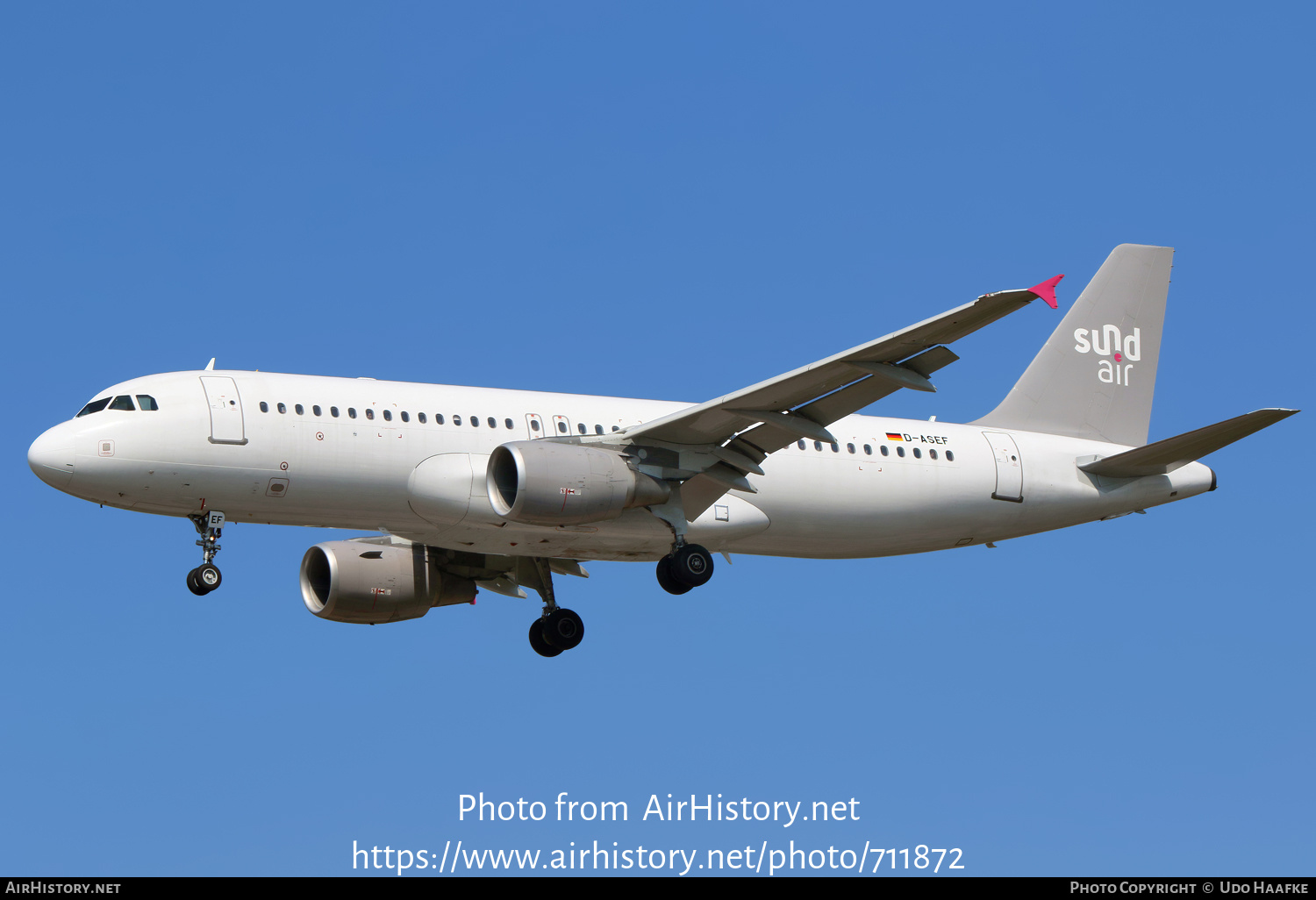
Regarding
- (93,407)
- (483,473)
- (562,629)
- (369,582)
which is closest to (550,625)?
(562,629)

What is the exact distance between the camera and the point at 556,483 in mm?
31547

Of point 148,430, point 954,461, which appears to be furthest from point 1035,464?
point 148,430

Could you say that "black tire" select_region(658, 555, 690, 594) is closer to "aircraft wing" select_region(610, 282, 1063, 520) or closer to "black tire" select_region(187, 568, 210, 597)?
"aircraft wing" select_region(610, 282, 1063, 520)

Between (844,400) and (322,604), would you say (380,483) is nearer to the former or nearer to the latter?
(322,604)

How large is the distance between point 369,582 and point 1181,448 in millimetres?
17235

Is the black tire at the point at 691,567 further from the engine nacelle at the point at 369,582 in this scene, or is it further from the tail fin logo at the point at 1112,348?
the tail fin logo at the point at 1112,348

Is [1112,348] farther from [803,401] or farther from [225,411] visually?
[225,411]

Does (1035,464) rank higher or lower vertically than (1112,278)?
lower

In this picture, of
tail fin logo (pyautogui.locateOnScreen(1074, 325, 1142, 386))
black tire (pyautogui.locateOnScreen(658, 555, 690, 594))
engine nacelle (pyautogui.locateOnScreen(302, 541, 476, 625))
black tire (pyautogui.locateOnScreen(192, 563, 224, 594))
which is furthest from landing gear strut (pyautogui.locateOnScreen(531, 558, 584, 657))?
tail fin logo (pyautogui.locateOnScreen(1074, 325, 1142, 386))

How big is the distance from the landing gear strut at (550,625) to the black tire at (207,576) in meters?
8.04

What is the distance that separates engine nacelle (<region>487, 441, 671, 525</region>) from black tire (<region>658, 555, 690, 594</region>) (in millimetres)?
1807

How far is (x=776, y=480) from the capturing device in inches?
1383
